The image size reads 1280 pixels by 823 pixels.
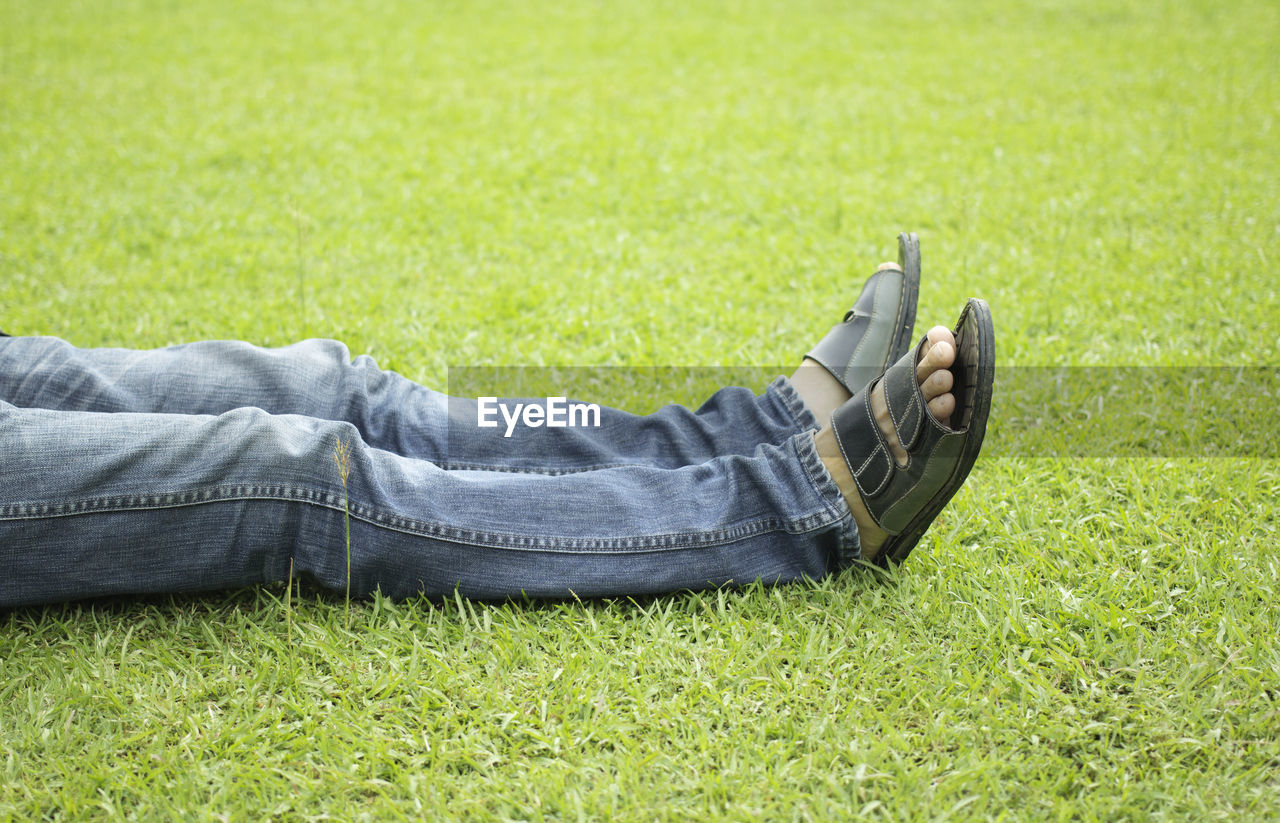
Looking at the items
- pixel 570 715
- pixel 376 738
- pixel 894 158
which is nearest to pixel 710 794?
pixel 570 715

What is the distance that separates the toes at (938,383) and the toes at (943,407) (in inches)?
0.5

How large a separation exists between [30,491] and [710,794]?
1.22 m

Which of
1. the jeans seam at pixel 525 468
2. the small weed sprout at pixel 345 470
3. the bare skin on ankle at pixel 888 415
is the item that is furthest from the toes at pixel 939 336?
the small weed sprout at pixel 345 470

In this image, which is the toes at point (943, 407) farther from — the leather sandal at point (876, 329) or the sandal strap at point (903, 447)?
the leather sandal at point (876, 329)

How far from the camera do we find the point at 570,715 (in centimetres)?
145

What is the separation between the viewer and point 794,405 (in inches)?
75.9

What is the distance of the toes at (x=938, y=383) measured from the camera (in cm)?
155

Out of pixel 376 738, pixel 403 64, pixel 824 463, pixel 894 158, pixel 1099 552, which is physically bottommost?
pixel 376 738

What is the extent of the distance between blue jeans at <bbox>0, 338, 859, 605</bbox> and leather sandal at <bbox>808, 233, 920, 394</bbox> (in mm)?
302

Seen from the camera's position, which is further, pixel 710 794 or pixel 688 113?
pixel 688 113

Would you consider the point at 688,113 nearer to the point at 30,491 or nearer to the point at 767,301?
the point at 767,301

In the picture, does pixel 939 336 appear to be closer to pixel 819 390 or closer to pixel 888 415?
pixel 888 415

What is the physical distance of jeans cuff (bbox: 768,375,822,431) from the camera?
1.90 metres

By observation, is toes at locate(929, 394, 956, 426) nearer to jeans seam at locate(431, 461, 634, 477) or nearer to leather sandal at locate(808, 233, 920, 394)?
leather sandal at locate(808, 233, 920, 394)
